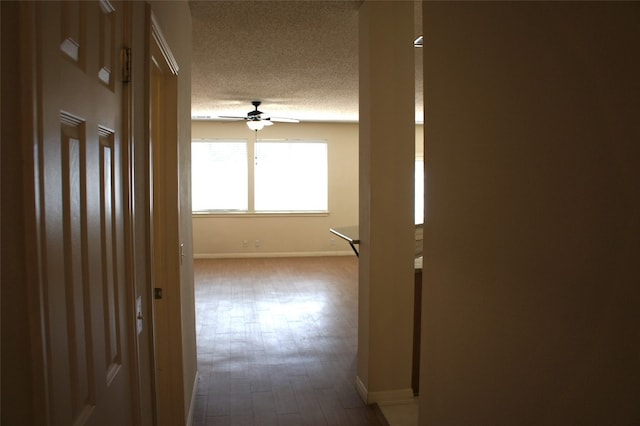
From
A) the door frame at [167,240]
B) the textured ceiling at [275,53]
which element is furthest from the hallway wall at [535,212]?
the textured ceiling at [275,53]

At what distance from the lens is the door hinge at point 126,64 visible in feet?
4.33

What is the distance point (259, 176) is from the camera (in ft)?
31.3

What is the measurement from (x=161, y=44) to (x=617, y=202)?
166cm

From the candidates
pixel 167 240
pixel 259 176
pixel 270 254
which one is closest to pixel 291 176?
pixel 259 176

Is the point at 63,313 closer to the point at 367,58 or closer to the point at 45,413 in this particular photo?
the point at 45,413

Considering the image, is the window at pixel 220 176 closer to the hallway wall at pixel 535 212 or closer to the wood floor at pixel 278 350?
the wood floor at pixel 278 350

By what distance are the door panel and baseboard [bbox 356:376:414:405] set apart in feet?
7.01

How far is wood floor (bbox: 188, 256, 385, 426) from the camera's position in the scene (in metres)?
3.10

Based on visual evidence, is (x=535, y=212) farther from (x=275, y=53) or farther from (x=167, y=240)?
(x=275, y=53)

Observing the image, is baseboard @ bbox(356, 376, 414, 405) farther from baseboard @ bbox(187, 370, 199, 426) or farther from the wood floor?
baseboard @ bbox(187, 370, 199, 426)

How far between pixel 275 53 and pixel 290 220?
18.4ft

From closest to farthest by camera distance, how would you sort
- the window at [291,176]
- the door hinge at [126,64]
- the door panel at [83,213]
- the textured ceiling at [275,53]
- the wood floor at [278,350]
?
the door panel at [83,213], the door hinge at [126,64], the wood floor at [278,350], the textured ceiling at [275,53], the window at [291,176]

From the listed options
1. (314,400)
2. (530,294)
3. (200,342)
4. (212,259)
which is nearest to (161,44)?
(530,294)

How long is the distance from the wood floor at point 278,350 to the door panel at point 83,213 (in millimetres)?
1957
